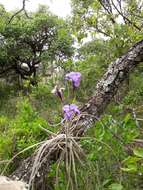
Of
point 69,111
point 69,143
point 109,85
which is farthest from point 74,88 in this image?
point 109,85

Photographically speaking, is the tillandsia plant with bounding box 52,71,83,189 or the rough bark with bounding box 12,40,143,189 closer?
the tillandsia plant with bounding box 52,71,83,189

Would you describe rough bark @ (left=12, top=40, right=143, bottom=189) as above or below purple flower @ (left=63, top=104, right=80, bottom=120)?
above

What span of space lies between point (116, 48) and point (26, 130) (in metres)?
3.44

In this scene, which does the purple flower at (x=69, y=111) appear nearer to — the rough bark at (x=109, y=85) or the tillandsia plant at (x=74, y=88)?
the tillandsia plant at (x=74, y=88)

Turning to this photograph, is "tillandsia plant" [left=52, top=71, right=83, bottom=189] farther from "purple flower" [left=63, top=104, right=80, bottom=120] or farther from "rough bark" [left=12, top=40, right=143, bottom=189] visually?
"rough bark" [left=12, top=40, right=143, bottom=189]

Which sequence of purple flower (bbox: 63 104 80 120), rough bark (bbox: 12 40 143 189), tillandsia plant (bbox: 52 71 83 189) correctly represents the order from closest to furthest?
tillandsia plant (bbox: 52 71 83 189) < purple flower (bbox: 63 104 80 120) < rough bark (bbox: 12 40 143 189)

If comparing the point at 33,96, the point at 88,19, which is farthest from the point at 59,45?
the point at 88,19

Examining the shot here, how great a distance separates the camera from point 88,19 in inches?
275

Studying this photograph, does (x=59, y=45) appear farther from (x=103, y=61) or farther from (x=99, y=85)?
(x=99, y=85)

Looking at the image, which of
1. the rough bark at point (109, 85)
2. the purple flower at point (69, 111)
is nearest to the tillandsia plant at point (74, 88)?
the purple flower at point (69, 111)

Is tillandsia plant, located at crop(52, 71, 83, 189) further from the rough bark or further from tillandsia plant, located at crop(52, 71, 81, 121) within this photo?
the rough bark

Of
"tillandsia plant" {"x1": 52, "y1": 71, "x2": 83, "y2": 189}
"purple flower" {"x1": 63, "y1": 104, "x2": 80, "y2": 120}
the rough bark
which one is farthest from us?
the rough bark

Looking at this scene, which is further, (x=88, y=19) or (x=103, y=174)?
(x=88, y=19)

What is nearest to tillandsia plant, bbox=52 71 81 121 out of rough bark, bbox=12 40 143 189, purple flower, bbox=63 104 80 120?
purple flower, bbox=63 104 80 120
